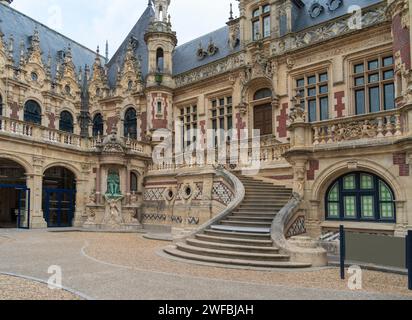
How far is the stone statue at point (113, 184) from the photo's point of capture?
62.6 ft

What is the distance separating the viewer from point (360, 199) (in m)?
11.2

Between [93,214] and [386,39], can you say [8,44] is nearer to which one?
[93,214]

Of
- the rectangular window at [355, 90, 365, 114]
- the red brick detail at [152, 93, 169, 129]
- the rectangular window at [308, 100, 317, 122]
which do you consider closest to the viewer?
the rectangular window at [355, 90, 365, 114]

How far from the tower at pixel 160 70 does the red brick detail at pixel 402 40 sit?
13.4m

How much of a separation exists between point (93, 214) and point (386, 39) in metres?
16.4

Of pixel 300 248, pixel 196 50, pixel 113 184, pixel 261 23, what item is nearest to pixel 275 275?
pixel 300 248

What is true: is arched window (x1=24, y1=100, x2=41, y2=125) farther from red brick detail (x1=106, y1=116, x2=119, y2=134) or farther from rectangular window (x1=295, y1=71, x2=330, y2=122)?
rectangular window (x1=295, y1=71, x2=330, y2=122)

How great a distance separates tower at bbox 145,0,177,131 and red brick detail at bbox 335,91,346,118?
34.4ft

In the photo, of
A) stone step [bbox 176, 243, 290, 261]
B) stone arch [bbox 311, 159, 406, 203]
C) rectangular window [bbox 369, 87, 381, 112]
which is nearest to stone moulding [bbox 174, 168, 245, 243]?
stone step [bbox 176, 243, 290, 261]

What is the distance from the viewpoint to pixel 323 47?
53.9ft

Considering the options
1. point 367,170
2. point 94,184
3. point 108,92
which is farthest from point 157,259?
point 108,92

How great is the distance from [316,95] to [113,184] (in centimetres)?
1159

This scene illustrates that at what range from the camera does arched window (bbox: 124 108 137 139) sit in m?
23.8

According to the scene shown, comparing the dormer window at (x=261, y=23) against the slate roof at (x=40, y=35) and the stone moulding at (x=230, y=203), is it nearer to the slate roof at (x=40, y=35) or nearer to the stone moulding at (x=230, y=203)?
the stone moulding at (x=230, y=203)
